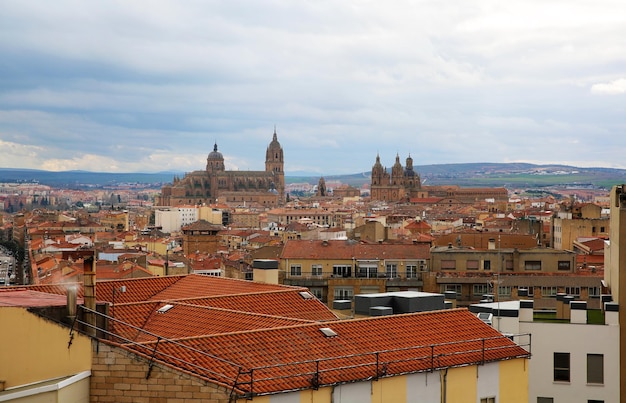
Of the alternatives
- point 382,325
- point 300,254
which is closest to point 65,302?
point 382,325

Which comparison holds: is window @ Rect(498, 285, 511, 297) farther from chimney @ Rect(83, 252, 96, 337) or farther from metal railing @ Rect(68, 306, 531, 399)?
chimney @ Rect(83, 252, 96, 337)

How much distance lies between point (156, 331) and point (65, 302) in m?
3.12

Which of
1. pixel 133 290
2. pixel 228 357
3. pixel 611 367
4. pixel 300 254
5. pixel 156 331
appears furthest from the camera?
pixel 300 254

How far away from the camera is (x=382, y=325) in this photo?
16047 millimetres

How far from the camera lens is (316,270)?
42.4 m

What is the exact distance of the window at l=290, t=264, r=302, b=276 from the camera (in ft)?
138

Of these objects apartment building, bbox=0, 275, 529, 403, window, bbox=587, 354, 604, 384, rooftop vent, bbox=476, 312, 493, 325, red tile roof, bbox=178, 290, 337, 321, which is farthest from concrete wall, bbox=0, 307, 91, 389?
window, bbox=587, 354, 604, 384

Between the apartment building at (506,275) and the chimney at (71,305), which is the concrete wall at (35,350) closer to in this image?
the chimney at (71,305)

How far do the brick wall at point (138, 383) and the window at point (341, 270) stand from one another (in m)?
29.3

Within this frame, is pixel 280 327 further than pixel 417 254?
No

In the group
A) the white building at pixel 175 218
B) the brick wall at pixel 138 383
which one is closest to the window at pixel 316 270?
the brick wall at pixel 138 383

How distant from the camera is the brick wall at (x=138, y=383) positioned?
12562 mm

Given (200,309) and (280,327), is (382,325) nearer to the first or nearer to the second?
(280,327)

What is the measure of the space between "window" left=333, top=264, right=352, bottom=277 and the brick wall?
29289 millimetres
